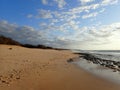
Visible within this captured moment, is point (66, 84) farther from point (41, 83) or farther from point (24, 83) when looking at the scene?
point (24, 83)

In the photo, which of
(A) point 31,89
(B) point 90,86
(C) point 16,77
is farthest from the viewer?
(C) point 16,77

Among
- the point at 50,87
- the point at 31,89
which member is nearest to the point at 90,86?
the point at 50,87

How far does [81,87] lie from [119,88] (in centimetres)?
154

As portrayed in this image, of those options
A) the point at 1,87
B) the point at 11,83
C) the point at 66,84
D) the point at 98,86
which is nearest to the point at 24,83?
the point at 11,83

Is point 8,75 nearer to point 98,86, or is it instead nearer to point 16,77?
point 16,77

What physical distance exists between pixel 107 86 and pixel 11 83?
4.15 metres

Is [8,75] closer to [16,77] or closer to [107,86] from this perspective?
[16,77]

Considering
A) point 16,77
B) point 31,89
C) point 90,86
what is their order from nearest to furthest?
point 31,89
point 90,86
point 16,77

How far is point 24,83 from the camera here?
8.55m

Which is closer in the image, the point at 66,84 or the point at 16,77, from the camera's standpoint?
the point at 66,84

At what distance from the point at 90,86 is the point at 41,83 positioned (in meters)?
2.21

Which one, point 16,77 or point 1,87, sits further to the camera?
point 16,77

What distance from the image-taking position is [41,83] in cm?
876

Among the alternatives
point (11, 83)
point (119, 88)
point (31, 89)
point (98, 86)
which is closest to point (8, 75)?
point (11, 83)
